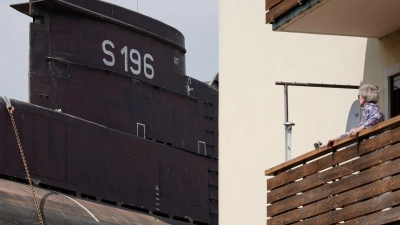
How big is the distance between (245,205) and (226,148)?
103 cm

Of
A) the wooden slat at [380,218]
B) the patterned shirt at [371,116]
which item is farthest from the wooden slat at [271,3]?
the wooden slat at [380,218]

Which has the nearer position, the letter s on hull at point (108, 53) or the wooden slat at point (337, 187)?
the wooden slat at point (337, 187)

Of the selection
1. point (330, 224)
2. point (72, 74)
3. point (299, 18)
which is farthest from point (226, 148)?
point (72, 74)

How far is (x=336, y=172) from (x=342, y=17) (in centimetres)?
195

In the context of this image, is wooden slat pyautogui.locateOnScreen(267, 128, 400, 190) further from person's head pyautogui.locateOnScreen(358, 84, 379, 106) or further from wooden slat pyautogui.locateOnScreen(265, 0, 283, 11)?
wooden slat pyautogui.locateOnScreen(265, 0, 283, 11)

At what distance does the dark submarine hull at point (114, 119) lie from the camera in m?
21.7

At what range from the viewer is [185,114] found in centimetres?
2686

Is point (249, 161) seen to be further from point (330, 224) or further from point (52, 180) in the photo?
point (52, 180)

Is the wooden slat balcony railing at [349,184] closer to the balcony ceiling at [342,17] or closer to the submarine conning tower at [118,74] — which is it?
the balcony ceiling at [342,17]

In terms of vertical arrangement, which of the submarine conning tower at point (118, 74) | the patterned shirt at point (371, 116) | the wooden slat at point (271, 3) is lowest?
the patterned shirt at point (371, 116)

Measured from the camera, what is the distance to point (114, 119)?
24.3 m

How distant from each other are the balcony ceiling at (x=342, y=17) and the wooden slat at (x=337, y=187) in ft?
6.03

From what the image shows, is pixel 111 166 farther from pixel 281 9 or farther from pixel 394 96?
pixel 394 96

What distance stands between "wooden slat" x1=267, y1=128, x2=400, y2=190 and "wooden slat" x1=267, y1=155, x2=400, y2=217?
0.18 metres
